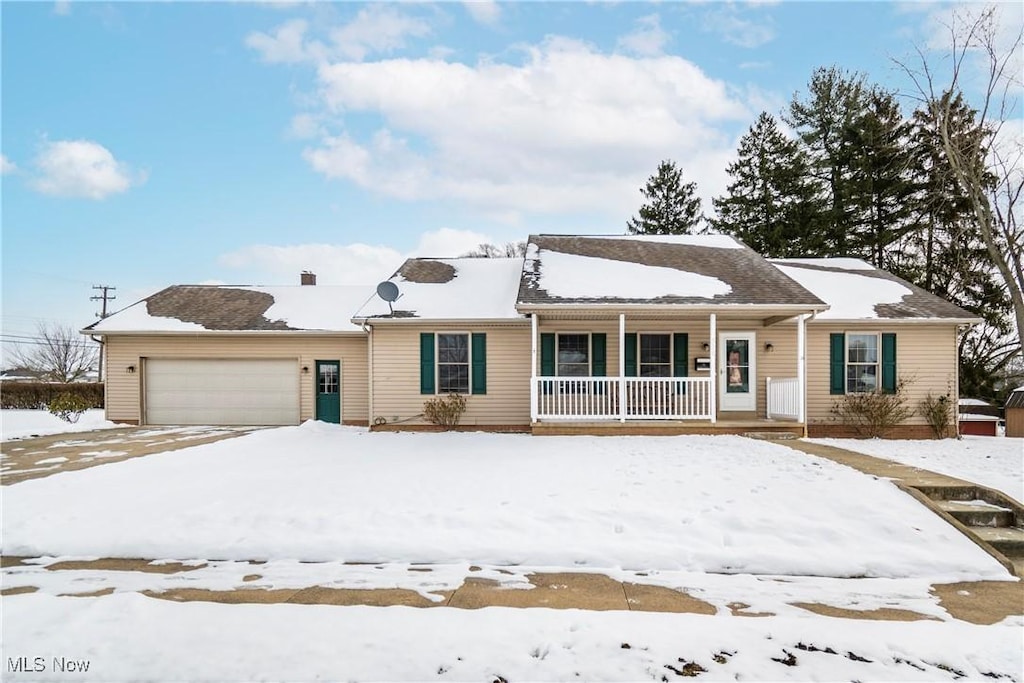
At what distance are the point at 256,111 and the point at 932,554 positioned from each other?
17.2m

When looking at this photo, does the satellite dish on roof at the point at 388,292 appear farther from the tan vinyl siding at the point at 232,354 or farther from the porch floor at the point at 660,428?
the porch floor at the point at 660,428

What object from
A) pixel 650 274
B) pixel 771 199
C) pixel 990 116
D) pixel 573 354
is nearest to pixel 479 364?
pixel 573 354

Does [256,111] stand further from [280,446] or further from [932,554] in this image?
[932,554]

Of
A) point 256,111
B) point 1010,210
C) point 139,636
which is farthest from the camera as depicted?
point 256,111

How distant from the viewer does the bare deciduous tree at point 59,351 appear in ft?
131

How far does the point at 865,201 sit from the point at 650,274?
15632 mm

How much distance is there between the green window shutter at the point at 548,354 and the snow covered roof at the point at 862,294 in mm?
5448

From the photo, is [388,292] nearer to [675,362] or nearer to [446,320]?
[446,320]

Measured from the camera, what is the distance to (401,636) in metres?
2.97

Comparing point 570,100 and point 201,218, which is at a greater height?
point 570,100

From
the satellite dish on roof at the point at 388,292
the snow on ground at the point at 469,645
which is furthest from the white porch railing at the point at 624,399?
the snow on ground at the point at 469,645

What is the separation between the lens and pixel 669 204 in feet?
85.0

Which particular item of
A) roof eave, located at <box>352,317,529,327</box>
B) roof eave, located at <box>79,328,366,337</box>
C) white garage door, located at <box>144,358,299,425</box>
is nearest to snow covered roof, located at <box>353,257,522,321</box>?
roof eave, located at <box>352,317,529,327</box>

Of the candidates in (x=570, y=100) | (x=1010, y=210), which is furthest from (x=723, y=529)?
(x=1010, y=210)
